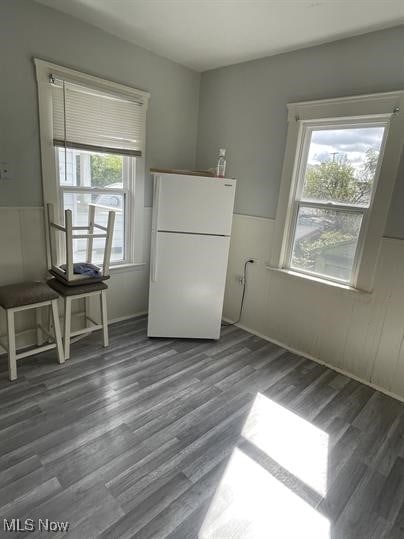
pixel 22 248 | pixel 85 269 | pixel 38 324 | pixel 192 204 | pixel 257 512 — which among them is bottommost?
pixel 257 512

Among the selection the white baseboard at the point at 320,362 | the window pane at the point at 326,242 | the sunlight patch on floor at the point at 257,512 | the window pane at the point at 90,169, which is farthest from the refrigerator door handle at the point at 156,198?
the sunlight patch on floor at the point at 257,512

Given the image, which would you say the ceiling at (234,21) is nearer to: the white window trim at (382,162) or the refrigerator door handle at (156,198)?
the white window trim at (382,162)

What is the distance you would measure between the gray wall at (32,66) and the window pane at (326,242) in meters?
1.77

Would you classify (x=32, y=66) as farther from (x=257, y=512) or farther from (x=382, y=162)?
(x=257, y=512)

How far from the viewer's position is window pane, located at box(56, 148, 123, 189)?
254 centimetres

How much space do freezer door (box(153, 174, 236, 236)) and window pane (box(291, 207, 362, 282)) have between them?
679mm

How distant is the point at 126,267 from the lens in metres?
3.14

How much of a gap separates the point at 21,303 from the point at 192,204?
1.48 m

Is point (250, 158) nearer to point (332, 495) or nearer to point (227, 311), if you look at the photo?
point (227, 311)

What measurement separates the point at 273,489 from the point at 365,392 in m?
1.23

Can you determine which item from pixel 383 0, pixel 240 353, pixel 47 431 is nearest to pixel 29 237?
pixel 47 431

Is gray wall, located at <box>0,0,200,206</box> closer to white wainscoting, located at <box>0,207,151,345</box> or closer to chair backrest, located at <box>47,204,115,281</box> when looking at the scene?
white wainscoting, located at <box>0,207,151,345</box>

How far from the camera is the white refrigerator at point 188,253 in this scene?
102 inches

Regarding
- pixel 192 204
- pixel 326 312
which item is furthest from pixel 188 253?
pixel 326 312
